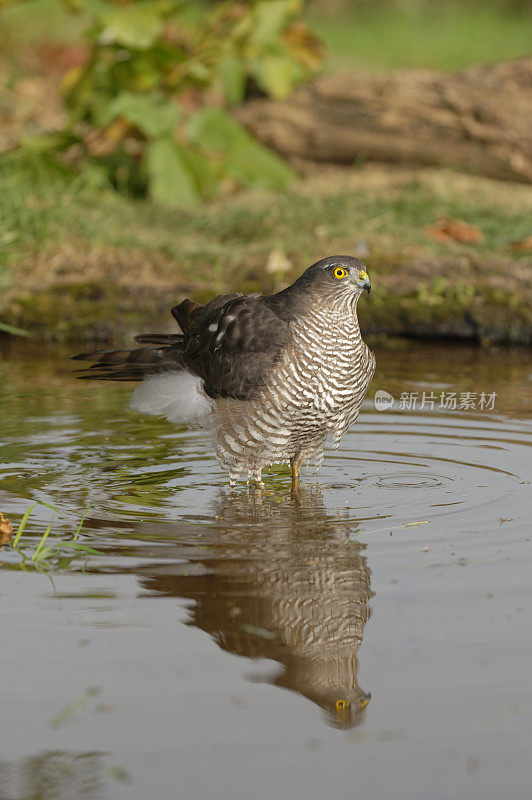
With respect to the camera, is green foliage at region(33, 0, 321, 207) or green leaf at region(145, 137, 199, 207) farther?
green leaf at region(145, 137, 199, 207)

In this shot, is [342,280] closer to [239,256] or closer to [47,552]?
[47,552]

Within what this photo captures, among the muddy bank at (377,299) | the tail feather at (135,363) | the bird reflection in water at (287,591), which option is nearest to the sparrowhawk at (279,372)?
the tail feather at (135,363)

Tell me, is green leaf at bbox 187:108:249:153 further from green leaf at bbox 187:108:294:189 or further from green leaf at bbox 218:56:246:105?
green leaf at bbox 218:56:246:105

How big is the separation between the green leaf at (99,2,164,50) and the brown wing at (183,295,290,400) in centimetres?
462

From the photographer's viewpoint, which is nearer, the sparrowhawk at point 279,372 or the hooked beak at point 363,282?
the sparrowhawk at point 279,372

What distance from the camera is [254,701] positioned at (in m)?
3.15

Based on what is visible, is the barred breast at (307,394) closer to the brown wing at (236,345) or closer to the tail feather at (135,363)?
the brown wing at (236,345)

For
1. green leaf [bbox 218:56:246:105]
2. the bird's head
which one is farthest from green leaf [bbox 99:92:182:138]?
the bird's head

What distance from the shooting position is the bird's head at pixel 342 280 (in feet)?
17.4

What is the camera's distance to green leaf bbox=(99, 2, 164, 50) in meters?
9.79

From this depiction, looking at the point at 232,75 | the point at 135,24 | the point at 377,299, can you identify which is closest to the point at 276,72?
the point at 232,75

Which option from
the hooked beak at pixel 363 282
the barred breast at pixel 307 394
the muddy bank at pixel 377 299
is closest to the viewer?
the barred breast at pixel 307 394

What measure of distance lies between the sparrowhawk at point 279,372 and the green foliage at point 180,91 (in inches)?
194

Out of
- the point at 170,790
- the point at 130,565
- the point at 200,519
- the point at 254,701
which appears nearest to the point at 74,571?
the point at 130,565
